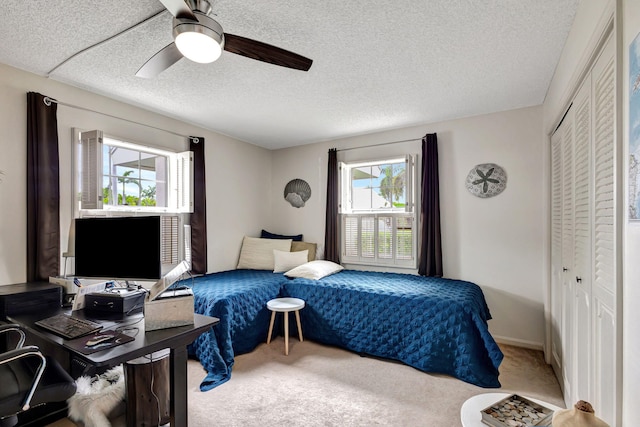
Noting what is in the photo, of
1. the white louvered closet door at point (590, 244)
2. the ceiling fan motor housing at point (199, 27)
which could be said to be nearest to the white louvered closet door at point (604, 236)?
the white louvered closet door at point (590, 244)

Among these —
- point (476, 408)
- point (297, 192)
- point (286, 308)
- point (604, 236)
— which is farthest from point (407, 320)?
point (297, 192)

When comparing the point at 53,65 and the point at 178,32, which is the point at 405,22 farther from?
the point at 53,65

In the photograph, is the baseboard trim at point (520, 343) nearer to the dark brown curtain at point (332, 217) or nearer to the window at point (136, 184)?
the dark brown curtain at point (332, 217)

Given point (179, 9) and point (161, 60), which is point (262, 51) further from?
point (161, 60)

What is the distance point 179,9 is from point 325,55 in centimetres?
103

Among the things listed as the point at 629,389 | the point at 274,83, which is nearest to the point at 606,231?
the point at 629,389

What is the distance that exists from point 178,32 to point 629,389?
2.35m

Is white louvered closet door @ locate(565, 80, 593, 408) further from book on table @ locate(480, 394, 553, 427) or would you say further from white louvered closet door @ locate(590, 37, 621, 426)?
book on table @ locate(480, 394, 553, 427)

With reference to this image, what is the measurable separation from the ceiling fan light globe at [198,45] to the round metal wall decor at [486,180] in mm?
2924

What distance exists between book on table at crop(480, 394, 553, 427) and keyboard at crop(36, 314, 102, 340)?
75.7 inches

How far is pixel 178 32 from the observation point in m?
1.56

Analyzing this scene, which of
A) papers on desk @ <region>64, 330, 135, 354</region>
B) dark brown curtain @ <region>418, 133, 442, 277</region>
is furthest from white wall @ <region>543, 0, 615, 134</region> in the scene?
papers on desk @ <region>64, 330, 135, 354</region>

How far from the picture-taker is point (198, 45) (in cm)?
161

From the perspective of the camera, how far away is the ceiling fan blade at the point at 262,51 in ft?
5.60
